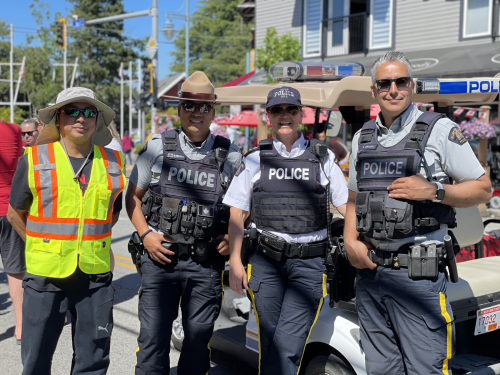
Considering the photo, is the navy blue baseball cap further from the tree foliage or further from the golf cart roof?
the tree foliage

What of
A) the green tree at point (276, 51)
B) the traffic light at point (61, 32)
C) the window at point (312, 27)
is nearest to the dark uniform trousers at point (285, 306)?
the green tree at point (276, 51)

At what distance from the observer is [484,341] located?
12.5 feet

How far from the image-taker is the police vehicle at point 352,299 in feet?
10.6

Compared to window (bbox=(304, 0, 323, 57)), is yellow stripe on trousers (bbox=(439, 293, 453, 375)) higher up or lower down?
lower down

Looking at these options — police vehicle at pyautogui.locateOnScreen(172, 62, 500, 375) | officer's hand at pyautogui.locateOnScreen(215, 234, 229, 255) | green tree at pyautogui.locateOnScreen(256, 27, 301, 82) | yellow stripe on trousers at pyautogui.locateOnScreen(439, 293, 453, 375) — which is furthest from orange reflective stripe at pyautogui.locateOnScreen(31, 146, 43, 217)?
green tree at pyautogui.locateOnScreen(256, 27, 301, 82)

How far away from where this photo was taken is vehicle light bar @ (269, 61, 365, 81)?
4555mm

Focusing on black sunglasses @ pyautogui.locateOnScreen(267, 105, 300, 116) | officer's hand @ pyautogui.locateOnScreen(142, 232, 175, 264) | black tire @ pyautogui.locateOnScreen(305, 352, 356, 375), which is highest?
black sunglasses @ pyautogui.locateOnScreen(267, 105, 300, 116)

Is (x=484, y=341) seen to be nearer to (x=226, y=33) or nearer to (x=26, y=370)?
(x=26, y=370)

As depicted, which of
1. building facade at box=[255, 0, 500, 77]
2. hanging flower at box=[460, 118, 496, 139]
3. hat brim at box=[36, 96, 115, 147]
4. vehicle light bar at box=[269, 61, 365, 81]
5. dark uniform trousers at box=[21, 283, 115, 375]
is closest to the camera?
dark uniform trousers at box=[21, 283, 115, 375]

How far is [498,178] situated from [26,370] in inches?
615

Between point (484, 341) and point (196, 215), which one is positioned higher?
point (196, 215)

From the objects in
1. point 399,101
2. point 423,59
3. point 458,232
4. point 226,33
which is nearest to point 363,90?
point 399,101

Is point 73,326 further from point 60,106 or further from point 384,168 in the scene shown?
point 384,168

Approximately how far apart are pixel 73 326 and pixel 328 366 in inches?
59.8
